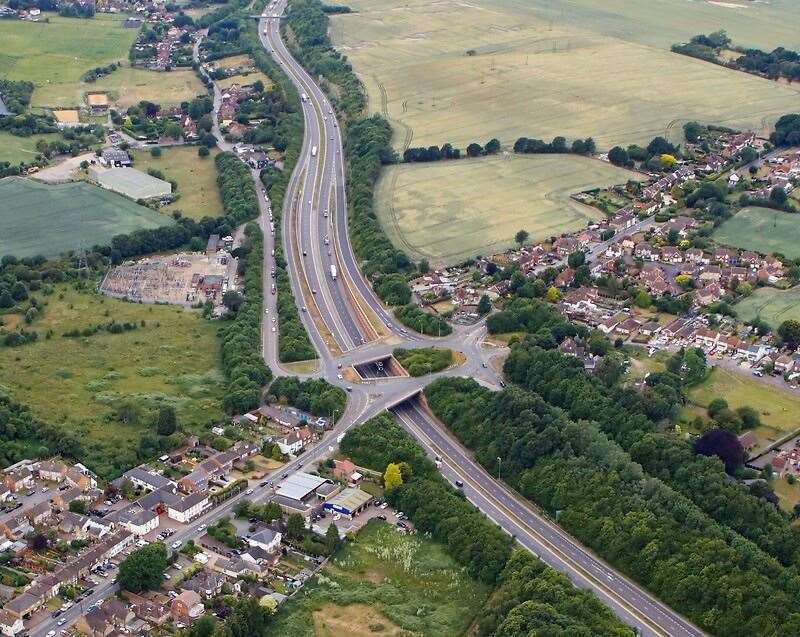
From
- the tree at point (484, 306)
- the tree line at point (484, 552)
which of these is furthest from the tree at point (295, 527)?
the tree at point (484, 306)

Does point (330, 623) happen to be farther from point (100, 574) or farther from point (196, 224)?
point (196, 224)

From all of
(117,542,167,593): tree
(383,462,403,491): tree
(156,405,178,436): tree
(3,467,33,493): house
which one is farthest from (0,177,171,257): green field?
(117,542,167,593): tree

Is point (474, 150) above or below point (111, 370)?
above

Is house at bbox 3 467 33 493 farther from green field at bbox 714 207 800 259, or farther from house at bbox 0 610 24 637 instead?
green field at bbox 714 207 800 259

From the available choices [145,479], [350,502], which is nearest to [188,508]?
[145,479]

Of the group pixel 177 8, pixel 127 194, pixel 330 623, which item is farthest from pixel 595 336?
pixel 177 8

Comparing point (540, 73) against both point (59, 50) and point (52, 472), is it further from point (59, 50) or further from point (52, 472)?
point (52, 472)

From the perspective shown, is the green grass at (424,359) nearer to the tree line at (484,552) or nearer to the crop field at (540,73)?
the tree line at (484,552)
